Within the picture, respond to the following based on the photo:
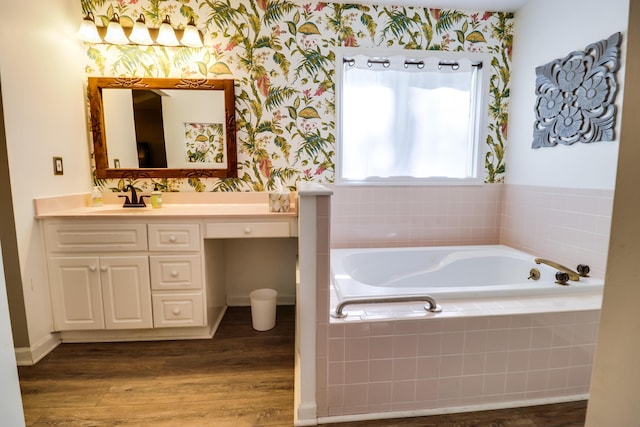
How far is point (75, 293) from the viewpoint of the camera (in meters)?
1.98

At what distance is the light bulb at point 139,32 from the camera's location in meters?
→ 2.22

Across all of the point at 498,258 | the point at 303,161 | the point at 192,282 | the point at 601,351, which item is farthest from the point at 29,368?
the point at 498,258

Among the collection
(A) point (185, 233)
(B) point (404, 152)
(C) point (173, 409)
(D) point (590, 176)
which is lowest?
(C) point (173, 409)

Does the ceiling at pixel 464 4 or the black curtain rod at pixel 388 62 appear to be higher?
the ceiling at pixel 464 4

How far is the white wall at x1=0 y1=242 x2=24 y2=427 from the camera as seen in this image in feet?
1.66

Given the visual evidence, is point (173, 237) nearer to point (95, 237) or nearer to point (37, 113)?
point (95, 237)

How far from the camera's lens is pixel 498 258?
239cm

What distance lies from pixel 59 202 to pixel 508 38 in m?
3.47

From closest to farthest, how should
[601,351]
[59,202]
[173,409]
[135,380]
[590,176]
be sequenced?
1. [601,351]
2. [173,409]
3. [135,380]
4. [590,176]
5. [59,202]

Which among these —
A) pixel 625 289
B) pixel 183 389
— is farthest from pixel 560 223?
pixel 183 389

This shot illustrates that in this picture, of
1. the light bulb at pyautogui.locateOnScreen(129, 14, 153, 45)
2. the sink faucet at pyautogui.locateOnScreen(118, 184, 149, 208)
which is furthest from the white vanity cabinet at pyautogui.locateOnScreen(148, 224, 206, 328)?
the light bulb at pyautogui.locateOnScreen(129, 14, 153, 45)

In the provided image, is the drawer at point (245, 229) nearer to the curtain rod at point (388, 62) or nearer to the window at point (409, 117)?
the window at point (409, 117)

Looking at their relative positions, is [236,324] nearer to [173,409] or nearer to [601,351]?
[173,409]

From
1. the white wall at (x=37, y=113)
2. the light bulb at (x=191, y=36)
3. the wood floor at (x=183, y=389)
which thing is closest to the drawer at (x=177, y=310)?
the wood floor at (x=183, y=389)
